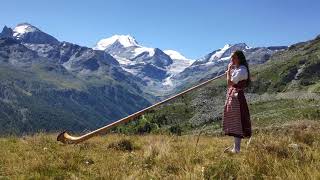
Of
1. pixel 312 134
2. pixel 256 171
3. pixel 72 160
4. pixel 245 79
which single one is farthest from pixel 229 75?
pixel 256 171

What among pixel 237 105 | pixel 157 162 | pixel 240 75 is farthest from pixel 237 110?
pixel 157 162

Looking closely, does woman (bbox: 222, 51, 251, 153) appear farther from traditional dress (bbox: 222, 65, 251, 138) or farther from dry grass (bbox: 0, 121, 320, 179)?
dry grass (bbox: 0, 121, 320, 179)

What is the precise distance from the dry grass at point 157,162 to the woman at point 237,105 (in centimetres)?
137

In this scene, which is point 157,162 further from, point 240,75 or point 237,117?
point 240,75

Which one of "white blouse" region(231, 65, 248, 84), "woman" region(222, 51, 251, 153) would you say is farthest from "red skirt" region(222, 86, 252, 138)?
"white blouse" region(231, 65, 248, 84)

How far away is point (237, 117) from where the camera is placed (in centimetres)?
1314

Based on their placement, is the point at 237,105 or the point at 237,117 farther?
the point at 237,105

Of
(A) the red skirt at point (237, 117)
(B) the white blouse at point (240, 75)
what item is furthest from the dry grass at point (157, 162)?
(B) the white blouse at point (240, 75)

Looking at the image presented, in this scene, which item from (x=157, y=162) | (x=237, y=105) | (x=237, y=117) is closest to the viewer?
(x=157, y=162)

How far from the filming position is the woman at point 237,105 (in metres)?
13.1

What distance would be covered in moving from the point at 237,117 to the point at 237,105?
1.14ft

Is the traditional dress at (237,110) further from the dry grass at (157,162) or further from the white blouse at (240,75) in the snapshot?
the dry grass at (157,162)

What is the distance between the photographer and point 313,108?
17738 cm

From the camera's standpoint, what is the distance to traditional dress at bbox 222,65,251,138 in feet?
43.0
